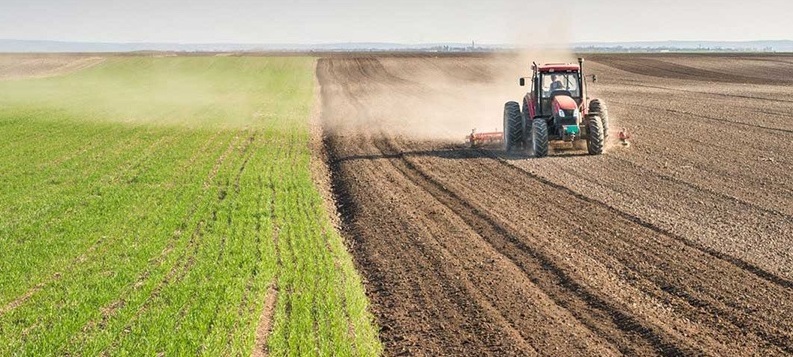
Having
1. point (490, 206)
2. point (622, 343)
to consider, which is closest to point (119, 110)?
point (490, 206)

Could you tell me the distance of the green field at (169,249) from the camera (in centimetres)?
837

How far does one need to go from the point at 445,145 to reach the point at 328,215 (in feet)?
31.6

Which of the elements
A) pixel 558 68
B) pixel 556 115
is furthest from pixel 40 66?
pixel 556 115

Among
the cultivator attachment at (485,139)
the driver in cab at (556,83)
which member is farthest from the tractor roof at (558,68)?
the cultivator attachment at (485,139)

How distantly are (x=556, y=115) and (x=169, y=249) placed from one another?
11924 mm

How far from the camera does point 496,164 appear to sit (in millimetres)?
19703

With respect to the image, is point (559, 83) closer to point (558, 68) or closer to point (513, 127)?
point (558, 68)

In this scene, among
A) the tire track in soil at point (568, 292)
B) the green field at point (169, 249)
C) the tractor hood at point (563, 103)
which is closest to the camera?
the tire track in soil at point (568, 292)

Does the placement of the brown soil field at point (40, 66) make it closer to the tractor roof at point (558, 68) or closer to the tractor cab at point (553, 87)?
the tractor cab at point (553, 87)

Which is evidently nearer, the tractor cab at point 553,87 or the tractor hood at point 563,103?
the tractor hood at point 563,103

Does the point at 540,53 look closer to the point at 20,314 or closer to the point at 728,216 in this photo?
the point at 728,216

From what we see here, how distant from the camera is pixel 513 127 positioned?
21359 mm

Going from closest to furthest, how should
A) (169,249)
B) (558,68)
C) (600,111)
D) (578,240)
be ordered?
(169,249) → (578,240) → (558,68) → (600,111)

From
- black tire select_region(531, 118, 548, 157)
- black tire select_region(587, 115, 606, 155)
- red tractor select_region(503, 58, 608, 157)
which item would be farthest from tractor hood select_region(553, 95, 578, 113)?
black tire select_region(587, 115, 606, 155)
